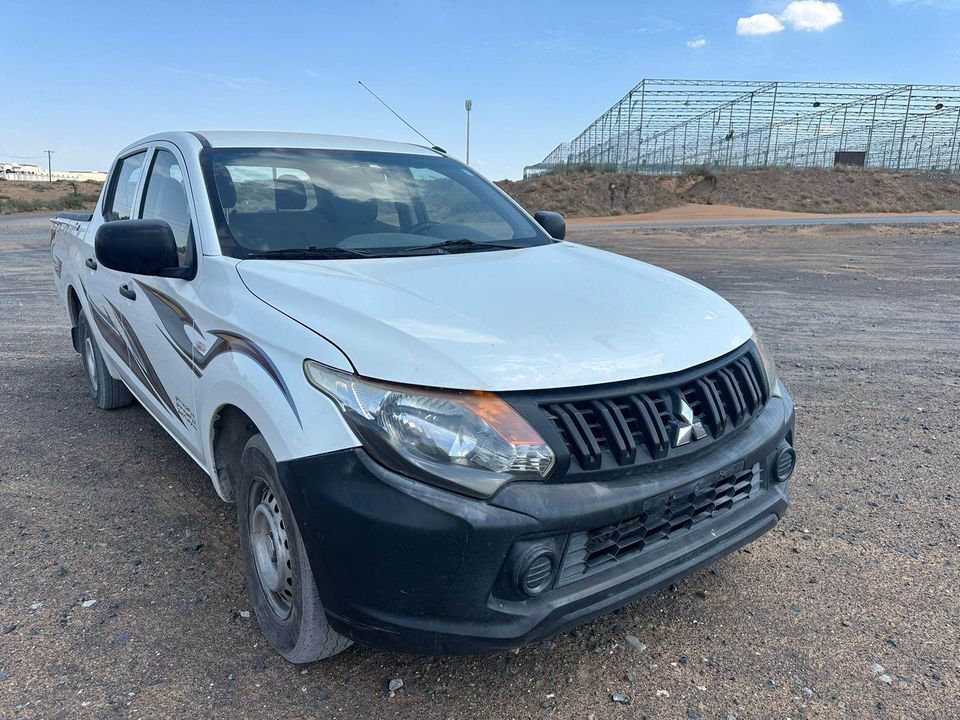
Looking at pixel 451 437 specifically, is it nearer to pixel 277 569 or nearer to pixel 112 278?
pixel 277 569

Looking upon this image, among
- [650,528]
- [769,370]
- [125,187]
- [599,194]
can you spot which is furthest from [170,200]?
[599,194]

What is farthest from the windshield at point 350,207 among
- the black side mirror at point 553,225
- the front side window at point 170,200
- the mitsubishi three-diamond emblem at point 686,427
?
the mitsubishi three-diamond emblem at point 686,427

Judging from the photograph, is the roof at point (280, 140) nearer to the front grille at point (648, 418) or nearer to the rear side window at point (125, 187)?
the rear side window at point (125, 187)

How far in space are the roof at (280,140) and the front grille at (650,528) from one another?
2.53 meters

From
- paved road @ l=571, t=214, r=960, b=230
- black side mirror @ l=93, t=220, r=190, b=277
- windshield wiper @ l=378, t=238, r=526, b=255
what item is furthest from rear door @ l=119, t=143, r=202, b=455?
paved road @ l=571, t=214, r=960, b=230

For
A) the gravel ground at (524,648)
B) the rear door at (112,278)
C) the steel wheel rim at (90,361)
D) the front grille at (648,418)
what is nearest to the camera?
the front grille at (648,418)

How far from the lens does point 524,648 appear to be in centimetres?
248

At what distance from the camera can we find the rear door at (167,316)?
2795mm

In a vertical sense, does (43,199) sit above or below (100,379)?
above

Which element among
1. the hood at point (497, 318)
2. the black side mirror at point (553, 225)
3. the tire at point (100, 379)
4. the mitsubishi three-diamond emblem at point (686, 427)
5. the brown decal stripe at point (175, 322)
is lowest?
the tire at point (100, 379)

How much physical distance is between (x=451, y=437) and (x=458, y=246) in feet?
5.06

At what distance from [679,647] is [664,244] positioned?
1841cm

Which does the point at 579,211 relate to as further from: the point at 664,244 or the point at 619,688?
the point at 619,688

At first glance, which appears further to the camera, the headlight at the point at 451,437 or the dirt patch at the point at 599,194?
the dirt patch at the point at 599,194
